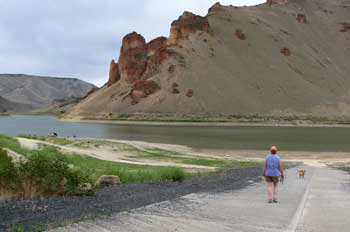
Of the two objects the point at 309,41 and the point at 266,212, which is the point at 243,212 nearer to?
the point at 266,212

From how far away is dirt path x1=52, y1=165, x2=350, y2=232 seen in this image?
32.5 feet

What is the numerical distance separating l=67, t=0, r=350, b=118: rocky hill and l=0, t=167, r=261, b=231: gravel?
385 ft

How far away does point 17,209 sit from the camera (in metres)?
10.8

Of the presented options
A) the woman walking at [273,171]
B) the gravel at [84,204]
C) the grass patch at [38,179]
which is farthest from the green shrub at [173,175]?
the grass patch at [38,179]

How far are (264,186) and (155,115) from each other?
118650mm

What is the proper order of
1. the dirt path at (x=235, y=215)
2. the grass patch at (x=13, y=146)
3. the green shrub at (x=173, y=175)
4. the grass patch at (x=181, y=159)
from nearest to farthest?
the dirt path at (x=235, y=215)
the green shrub at (x=173, y=175)
the grass patch at (x=13, y=146)
the grass patch at (x=181, y=159)

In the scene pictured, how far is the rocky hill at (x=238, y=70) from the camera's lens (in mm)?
140500

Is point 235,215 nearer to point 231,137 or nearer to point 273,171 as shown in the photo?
point 273,171

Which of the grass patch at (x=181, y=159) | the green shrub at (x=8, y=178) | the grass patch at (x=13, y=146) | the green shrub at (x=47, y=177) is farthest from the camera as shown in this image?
the grass patch at (x=181, y=159)

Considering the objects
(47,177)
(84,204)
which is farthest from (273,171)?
(47,177)

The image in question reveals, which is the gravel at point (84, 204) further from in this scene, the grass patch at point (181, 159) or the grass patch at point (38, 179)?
the grass patch at point (181, 159)

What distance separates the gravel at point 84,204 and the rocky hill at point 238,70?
117382 millimetres

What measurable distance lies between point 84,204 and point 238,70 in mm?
141007

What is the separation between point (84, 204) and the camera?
11.9 metres
